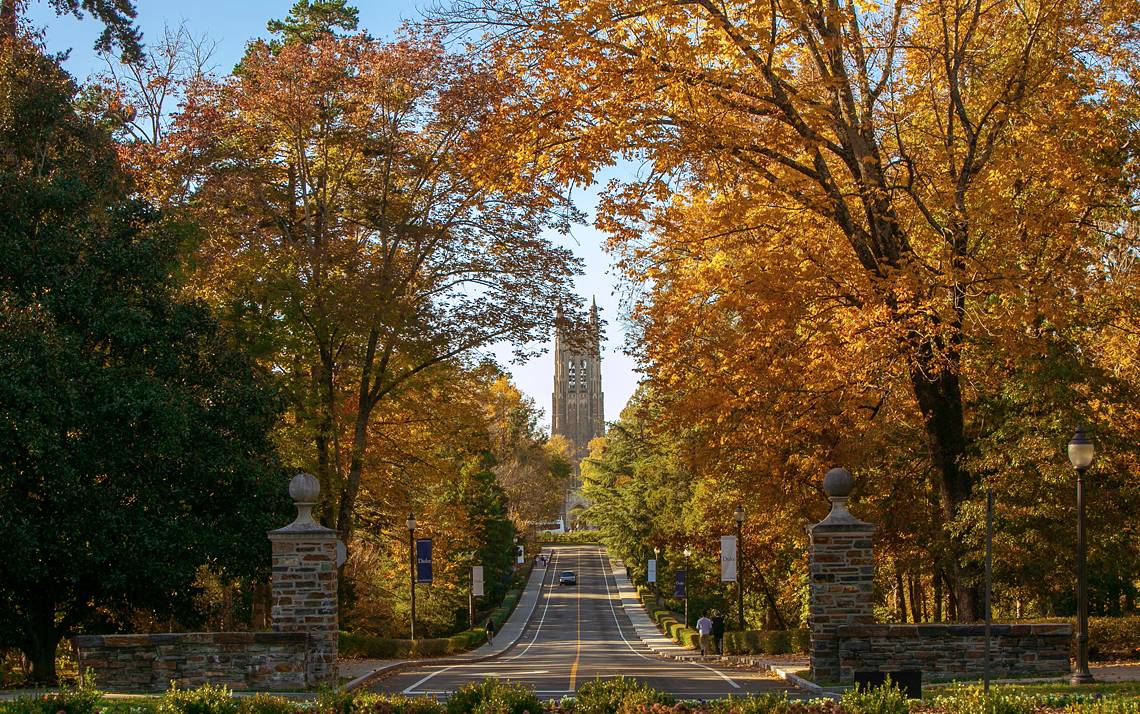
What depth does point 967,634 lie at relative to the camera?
50.6 ft

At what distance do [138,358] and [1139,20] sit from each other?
1680 cm

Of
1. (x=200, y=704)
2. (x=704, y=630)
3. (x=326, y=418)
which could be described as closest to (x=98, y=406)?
(x=326, y=418)

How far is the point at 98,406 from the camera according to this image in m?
18.3

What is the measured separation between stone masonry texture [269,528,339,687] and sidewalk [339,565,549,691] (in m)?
0.68

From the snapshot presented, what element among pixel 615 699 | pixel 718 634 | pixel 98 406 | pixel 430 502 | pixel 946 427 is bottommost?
pixel 718 634

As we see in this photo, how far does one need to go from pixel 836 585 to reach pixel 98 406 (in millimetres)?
11633

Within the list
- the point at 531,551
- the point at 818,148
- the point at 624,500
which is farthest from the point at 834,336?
the point at 531,551

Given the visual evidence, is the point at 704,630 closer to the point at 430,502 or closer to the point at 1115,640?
the point at 430,502

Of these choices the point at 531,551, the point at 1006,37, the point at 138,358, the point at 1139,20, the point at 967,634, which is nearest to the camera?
the point at 967,634

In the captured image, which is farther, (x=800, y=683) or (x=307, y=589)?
(x=307, y=589)

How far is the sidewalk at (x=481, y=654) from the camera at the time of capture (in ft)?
62.8

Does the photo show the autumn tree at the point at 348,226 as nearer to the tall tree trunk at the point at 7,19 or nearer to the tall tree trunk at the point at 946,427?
the tall tree trunk at the point at 7,19

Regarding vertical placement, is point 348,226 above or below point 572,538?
above

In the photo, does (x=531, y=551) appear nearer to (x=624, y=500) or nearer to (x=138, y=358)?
(x=624, y=500)
